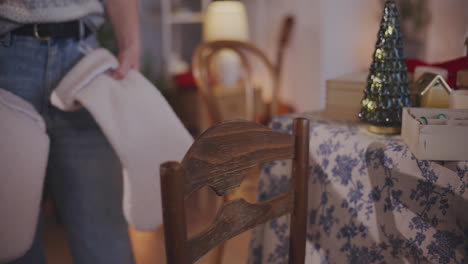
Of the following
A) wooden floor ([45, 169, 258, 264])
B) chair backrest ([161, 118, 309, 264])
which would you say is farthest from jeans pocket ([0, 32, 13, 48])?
wooden floor ([45, 169, 258, 264])

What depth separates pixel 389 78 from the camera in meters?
0.81

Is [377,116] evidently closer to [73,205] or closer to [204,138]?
[204,138]

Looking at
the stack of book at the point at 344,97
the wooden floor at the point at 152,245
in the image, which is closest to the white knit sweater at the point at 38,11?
the stack of book at the point at 344,97

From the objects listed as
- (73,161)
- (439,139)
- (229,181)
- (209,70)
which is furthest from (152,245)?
(439,139)

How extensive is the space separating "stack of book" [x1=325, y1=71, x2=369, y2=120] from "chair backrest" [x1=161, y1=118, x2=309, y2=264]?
255 mm

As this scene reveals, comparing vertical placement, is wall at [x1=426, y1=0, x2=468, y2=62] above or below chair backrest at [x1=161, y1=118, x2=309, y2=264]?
above

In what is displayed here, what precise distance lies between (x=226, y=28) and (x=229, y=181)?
2.39 meters

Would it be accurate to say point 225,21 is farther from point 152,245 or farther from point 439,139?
point 439,139

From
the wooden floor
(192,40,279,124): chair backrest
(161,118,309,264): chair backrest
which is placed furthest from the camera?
the wooden floor

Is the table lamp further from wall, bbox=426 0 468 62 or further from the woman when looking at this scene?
the woman

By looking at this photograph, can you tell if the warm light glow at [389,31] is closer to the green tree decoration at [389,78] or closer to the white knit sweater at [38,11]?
the green tree decoration at [389,78]

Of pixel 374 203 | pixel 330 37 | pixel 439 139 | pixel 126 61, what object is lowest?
pixel 374 203

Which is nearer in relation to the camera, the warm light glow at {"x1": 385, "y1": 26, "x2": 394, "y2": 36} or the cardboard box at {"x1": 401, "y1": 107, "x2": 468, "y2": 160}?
the cardboard box at {"x1": 401, "y1": 107, "x2": 468, "y2": 160}

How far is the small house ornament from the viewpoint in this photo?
2.68 feet
